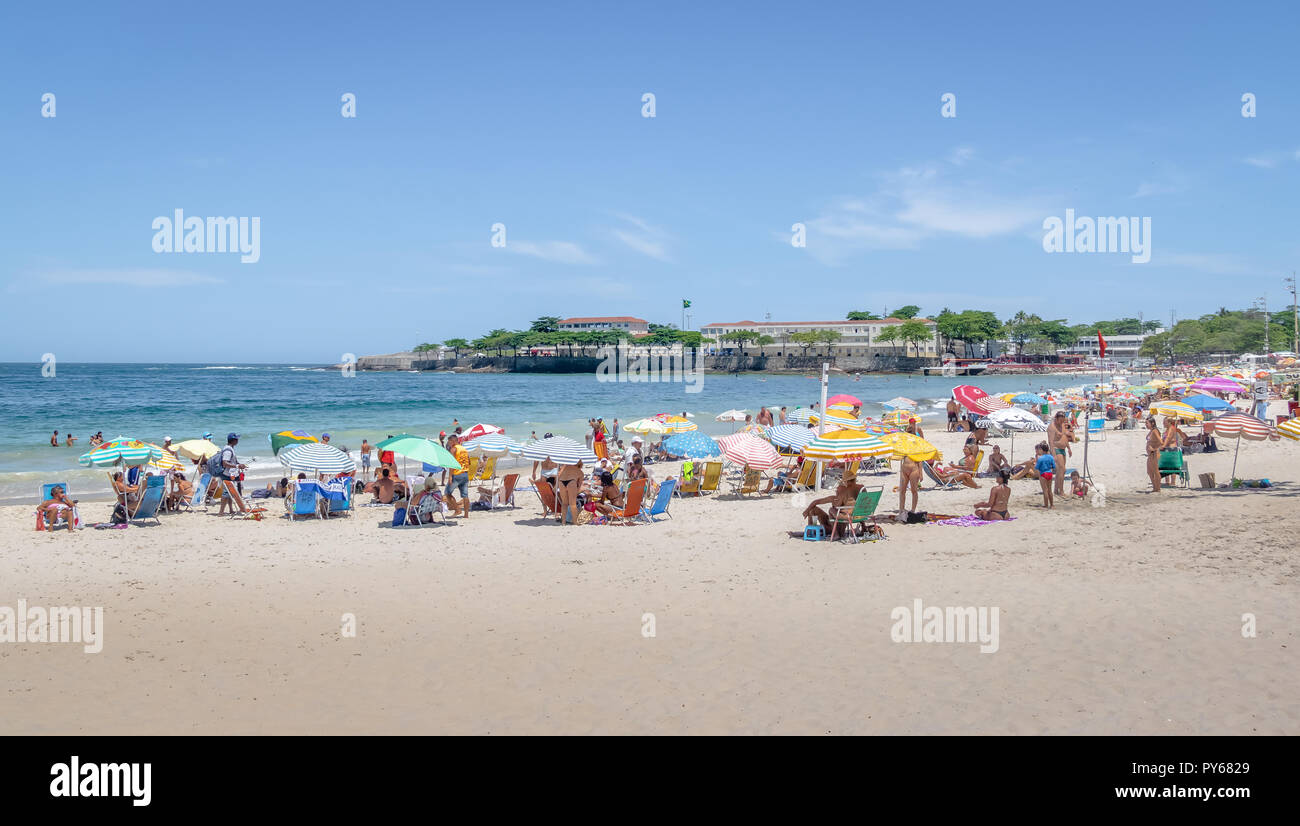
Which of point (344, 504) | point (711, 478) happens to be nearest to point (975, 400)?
point (711, 478)

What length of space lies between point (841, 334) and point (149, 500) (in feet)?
418

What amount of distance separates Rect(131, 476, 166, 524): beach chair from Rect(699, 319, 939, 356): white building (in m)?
115

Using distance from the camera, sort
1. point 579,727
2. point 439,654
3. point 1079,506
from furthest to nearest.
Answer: point 1079,506
point 439,654
point 579,727

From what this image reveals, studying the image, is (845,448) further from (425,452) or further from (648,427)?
(648,427)

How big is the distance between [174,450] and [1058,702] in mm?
13693

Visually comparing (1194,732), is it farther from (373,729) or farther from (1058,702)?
(373,729)

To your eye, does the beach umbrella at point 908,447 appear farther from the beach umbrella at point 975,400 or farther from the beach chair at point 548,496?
the beach umbrella at point 975,400

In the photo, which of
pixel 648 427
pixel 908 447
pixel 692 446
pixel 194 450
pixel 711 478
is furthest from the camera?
pixel 648 427

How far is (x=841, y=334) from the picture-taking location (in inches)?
5197

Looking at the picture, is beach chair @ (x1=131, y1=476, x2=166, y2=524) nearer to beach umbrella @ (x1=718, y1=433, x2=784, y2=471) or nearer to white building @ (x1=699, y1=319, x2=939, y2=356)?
beach umbrella @ (x1=718, y1=433, x2=784, y2=471)

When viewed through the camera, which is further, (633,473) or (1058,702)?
(633,473)

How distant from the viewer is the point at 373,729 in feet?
15.0

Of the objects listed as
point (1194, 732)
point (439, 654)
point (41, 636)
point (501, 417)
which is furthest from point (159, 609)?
point (501, 417)
